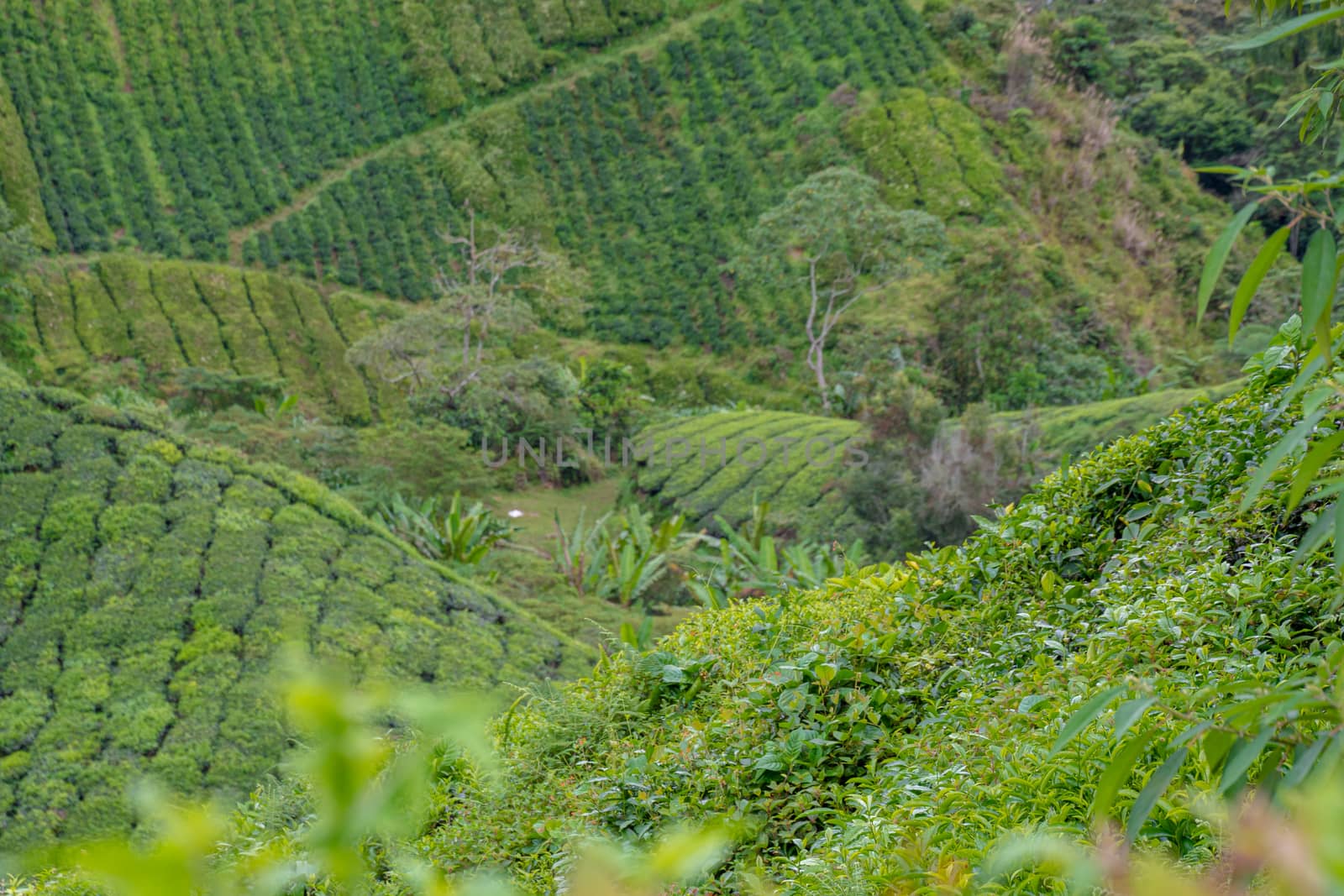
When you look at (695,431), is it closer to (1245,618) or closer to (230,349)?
(230,349)

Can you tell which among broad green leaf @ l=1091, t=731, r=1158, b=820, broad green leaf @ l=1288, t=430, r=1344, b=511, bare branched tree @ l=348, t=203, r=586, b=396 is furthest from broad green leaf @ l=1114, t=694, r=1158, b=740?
bare branched tree @ l=348, t=203, r=586, b=396

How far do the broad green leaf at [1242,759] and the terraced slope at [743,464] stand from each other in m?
10.9

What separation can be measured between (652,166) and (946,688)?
82.8 ft

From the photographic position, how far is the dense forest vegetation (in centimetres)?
171

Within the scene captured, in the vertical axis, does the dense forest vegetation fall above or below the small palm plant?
above

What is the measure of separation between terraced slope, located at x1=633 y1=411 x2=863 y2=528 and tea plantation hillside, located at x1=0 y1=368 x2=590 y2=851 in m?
5.71

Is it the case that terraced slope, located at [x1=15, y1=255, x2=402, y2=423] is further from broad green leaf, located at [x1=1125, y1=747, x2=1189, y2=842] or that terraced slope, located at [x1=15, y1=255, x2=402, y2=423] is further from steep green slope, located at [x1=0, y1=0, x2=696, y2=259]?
broad green leaf, located at [x1=1125, y1=747, x2=1189, y2=842]

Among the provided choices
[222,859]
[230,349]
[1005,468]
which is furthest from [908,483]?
A: [230,349]

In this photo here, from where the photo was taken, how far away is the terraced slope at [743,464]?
42.7 feet

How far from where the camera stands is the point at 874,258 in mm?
20141

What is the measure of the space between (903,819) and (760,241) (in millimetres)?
19905

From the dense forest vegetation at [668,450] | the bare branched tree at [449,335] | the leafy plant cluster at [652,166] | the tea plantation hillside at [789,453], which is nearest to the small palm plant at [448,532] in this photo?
the dense forest vegetation at [668,450]

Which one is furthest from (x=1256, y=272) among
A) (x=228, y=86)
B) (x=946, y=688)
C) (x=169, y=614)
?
(x=228, y=86)

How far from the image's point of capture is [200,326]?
813 inches
